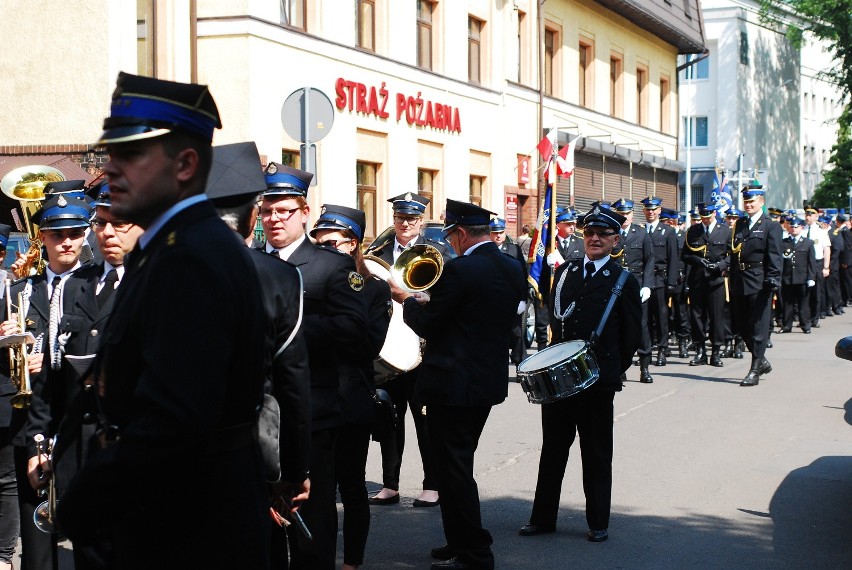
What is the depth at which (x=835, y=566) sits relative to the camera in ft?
23.2

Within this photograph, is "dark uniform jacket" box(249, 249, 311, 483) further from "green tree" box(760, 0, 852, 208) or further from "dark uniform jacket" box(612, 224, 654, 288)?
"green tree" box(760, 0, 852, 208)

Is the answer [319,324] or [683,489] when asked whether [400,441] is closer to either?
[683,489]

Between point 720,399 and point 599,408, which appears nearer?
point 599,408

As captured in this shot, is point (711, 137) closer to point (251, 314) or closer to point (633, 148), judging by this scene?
point (633, 148)

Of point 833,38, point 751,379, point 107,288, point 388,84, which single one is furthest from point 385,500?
point 833,38

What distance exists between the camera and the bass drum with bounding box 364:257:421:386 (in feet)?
26.3

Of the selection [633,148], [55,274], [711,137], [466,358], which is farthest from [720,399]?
[711,137]

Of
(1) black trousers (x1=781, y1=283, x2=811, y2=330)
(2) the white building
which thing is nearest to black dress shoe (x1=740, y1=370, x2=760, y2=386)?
(1) black trousers (x1=781, y1=283, x2=811, y2=330)

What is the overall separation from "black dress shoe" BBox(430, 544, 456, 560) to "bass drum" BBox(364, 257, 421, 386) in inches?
45.3

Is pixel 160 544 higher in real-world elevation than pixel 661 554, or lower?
higher

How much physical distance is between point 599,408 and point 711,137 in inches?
2387

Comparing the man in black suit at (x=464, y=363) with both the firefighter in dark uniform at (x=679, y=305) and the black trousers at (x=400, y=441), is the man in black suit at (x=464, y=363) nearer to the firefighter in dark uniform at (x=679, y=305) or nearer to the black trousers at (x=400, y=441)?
the black trousers at (x=400, y=441)

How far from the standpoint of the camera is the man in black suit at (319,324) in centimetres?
571

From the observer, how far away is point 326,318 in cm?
580
